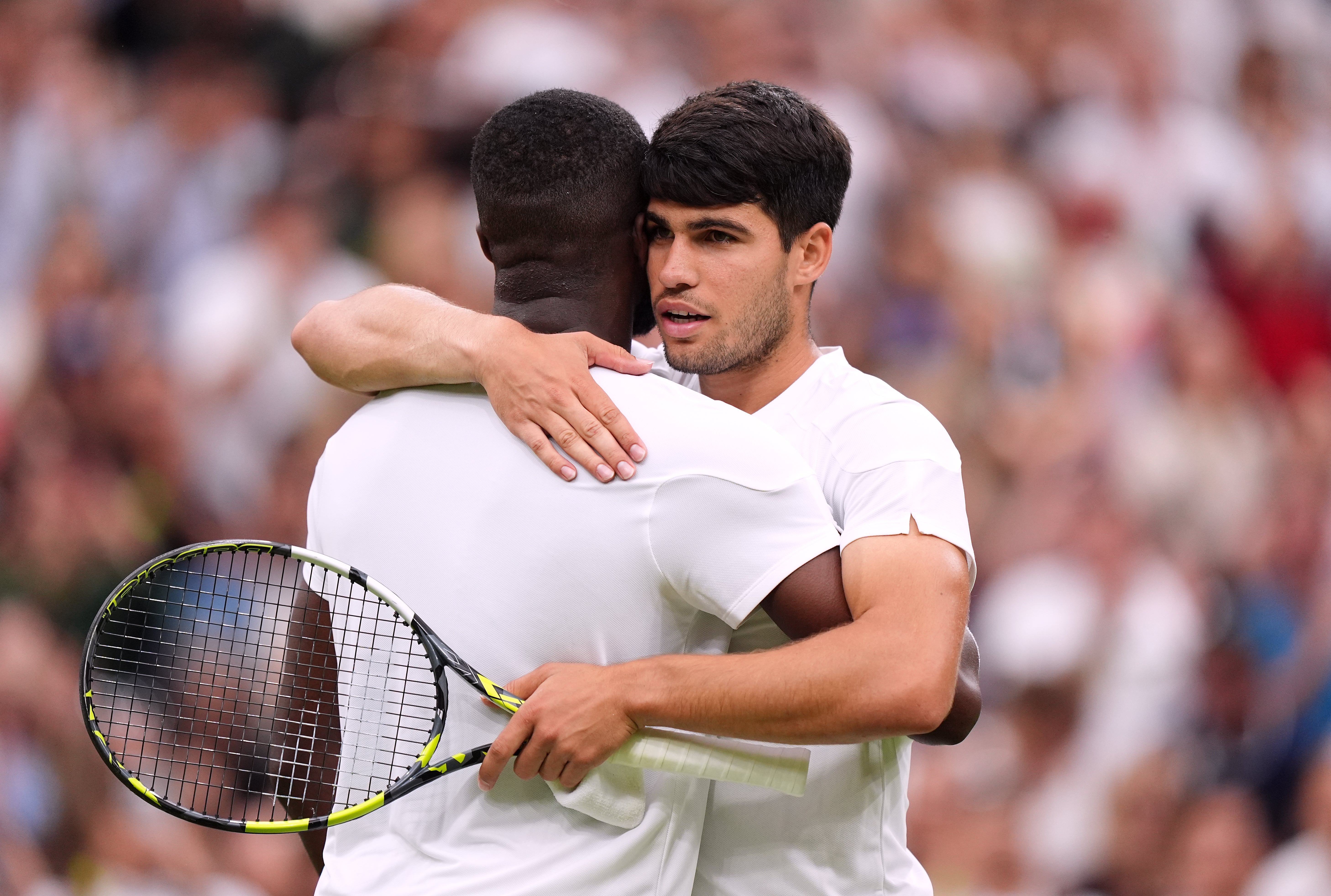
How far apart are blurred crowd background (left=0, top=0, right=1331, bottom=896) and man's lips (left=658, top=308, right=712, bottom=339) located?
2.31 metres

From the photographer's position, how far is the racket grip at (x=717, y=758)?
1.56 m

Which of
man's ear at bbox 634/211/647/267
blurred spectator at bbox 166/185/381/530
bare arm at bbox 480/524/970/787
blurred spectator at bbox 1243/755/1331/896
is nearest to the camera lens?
bare arm at bbox 480/524/970/787

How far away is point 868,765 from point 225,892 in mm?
2837

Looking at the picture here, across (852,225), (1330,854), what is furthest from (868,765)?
(1330,854)

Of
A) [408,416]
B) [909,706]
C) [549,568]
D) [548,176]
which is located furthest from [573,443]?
[909,706]

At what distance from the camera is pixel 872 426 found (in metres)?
1.89

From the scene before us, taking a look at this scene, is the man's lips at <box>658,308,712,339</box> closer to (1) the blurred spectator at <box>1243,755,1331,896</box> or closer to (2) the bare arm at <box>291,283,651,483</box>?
(2) the bare arm at <box>291,283,651,483</box>

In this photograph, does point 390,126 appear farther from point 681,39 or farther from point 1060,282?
point 1060,282

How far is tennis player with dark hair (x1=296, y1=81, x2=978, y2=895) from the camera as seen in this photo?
1.52 meters

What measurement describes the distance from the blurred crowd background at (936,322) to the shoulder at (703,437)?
2.77 m

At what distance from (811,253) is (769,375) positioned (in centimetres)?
26

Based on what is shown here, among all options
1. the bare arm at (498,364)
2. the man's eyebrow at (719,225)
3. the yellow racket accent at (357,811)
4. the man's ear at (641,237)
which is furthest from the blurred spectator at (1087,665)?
the yellow racket accent at (357,811)

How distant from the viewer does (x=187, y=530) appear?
13.7 feet

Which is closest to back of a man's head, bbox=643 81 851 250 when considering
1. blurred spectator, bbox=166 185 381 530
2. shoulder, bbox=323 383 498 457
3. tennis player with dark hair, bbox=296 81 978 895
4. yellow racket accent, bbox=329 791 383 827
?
tennis player with dark hair, bbox=296 81 978 895
